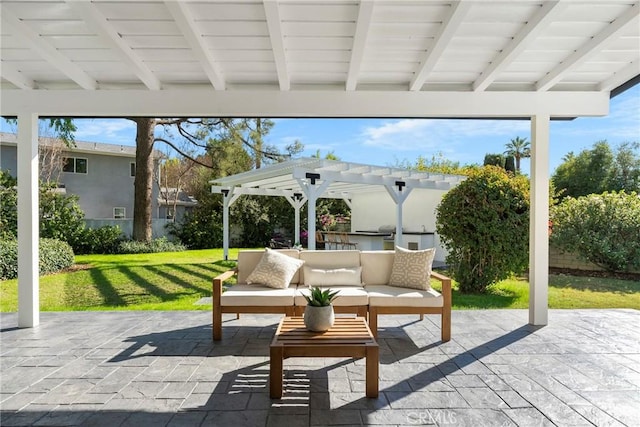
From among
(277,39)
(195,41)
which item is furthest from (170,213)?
(277,39)

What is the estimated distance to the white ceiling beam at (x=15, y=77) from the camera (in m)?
4.16

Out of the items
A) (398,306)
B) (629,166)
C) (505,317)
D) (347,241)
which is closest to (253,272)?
(398,306)

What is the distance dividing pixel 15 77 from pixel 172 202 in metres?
16.6

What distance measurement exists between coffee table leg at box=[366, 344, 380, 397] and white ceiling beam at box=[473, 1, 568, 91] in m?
2.56

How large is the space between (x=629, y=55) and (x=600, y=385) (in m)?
2.85

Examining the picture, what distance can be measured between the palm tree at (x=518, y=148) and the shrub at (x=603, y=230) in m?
18.0

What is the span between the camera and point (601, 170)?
17.5 m

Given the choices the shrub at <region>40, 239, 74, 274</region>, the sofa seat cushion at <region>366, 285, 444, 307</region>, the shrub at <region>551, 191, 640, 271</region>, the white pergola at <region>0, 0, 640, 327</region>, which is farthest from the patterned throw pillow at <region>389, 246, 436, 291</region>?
the shrub at <region>40, 239, 74, 274</region>

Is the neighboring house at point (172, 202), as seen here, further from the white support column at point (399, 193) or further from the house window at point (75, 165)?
the white support column at point (399, 193)

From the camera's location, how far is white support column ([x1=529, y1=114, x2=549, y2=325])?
487 centimetres

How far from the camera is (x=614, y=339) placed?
4395mm

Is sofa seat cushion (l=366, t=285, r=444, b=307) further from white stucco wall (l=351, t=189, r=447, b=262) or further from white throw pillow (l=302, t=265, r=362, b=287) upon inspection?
white stucco wall (l=351, t=189, r=447, b=262)

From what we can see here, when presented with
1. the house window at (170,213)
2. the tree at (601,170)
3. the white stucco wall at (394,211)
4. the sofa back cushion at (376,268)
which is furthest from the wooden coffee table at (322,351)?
the house window at (170,213)

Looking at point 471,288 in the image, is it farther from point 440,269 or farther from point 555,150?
point 555,150
